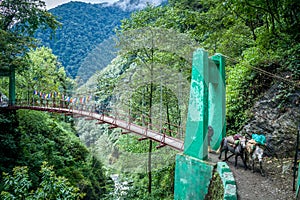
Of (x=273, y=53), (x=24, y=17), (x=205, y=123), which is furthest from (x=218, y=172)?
(x=24, y=17)

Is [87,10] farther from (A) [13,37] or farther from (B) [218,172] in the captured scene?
(B) [218,172]

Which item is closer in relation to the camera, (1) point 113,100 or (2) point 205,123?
(2) point 205,123

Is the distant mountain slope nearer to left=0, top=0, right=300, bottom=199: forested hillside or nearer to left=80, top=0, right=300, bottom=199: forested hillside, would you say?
left=0, top=0, right=300, bottom=199: forested hillside

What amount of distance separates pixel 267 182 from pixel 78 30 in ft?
85.9

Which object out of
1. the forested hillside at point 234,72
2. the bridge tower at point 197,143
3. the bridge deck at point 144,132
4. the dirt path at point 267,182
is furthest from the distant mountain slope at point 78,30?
the dirt path at point 267,182

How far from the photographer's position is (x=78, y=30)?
1023 inches

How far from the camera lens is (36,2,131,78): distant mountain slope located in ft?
82.9

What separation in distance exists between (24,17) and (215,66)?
990 cm

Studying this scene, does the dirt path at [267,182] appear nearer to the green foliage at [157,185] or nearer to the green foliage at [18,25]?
the green foliage at [157,185]

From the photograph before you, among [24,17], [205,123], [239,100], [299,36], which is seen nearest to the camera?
[205,123]

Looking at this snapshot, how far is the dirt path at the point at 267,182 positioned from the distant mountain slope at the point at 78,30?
21724 mm

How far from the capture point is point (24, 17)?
421 inches

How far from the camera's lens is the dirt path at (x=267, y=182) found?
3334 millimetres

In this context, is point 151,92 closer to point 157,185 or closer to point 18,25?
point 157,185
